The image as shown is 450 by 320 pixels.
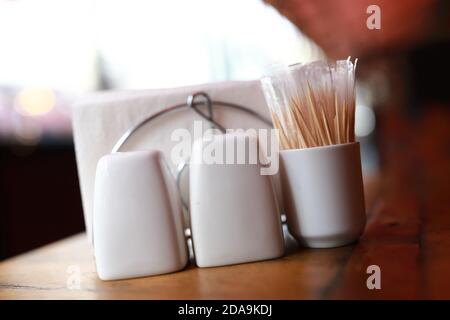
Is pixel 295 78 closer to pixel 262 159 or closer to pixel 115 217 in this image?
pixel 262 159

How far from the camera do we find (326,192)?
0.53 m

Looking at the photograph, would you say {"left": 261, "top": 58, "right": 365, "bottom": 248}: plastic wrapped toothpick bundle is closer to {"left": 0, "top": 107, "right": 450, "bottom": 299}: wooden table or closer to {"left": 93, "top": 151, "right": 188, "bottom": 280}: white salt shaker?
{"left": 0, "top": 107, "right": 450, "bottom": 299}: wooden table

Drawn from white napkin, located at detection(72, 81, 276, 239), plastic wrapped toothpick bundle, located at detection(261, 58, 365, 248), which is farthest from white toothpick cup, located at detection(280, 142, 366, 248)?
white napkin, located at detection(72, 81, 276, 239)

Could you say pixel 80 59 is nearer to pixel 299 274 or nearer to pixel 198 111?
pixel 198 111

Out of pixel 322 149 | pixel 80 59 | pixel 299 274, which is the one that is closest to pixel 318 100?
pixel 322 149

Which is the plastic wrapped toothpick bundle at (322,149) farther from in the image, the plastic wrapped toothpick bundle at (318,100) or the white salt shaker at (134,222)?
the white salt shaker at (134,222)

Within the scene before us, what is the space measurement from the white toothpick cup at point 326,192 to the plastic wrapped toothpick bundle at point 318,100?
0.01 metres

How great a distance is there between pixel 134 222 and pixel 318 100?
8.8 inches

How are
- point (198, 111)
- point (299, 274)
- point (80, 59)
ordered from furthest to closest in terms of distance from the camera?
point (80, 59) → point (198, 111) → point (299, 274)

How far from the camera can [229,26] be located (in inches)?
61.9

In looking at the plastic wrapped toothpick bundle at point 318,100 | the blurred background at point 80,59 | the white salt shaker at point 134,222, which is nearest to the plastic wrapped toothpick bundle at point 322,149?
the plastic wrapped toothpick bundle at point 318,100

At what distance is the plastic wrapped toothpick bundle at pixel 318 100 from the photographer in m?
0.53

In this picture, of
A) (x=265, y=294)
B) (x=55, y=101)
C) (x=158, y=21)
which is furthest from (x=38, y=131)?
(x=265, y=294)
